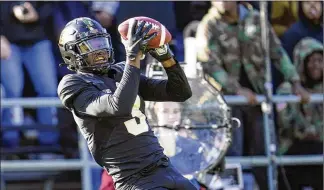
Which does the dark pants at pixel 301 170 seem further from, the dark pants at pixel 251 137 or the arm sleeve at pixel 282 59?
the arm sleeve at pixel 282 59

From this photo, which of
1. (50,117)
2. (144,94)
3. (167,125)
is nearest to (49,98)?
(50,117)

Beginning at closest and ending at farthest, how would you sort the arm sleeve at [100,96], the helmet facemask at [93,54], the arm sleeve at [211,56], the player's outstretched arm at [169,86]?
1. the arm sleeve at [100,96]
2. the helmet facemask at [93,54]
3. the player's outstretched arm at [169,86]
4. the arm sleeve at [211,56]

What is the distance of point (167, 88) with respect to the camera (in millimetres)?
4930

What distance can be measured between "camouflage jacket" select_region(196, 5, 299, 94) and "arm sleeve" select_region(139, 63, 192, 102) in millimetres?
2546

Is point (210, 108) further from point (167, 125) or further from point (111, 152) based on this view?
point (111, 152)

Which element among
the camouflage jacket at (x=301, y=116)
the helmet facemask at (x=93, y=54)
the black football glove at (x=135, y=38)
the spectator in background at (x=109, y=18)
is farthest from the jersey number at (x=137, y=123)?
the camouflage jacket at (x=301, y=116)

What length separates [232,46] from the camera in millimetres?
7633

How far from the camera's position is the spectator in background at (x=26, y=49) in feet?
25.0

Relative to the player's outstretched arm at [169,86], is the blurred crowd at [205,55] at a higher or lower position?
lower

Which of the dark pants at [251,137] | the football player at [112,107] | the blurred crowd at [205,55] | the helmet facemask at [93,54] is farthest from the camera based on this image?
the dark pants at [251,137]

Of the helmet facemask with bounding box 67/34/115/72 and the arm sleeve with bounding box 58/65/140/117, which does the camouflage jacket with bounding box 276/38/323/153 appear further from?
the arm sleeve with bounding box 58/65/140/117

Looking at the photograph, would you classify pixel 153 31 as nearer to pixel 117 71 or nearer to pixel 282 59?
pixel 117 71

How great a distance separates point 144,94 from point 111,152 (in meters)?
0.46

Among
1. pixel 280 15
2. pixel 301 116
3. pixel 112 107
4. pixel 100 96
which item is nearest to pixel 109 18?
pixel 280 15
